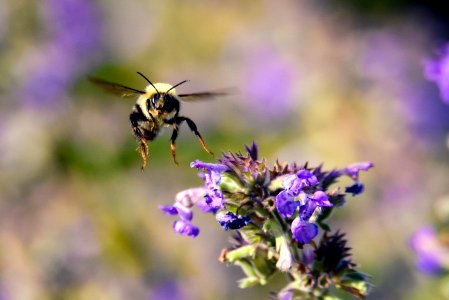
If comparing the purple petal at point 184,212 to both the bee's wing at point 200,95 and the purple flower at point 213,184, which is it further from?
the bee's wing at point 200,95

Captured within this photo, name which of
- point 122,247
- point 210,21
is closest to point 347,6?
point 210,21

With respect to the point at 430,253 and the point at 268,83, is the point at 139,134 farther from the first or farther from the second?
the point at 268,83

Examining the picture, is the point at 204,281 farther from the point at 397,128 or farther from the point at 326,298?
the point at 326,298

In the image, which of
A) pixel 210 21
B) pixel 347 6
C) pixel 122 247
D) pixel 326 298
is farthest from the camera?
pixel 210 21

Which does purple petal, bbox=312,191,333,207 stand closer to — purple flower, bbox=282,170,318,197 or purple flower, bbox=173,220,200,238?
purple flower, bbox=282,170,318,197

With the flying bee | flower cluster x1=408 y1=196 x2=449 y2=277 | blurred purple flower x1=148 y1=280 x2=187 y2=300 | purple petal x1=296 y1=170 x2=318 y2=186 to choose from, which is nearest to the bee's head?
the flying bee

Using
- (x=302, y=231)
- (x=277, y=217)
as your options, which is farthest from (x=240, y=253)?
(x=302, y=231)
